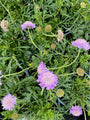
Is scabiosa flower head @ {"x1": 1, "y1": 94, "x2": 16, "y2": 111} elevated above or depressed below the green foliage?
below

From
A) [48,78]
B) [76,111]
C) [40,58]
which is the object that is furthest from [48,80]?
[76,111]

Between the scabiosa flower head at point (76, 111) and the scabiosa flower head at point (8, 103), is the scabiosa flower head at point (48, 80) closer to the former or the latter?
the scabiosa flower head at point (8, 103)

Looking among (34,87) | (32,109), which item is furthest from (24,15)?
(32,109)

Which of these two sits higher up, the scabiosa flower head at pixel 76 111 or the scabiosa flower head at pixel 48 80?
the scabiosa flower head at pixel 48 80

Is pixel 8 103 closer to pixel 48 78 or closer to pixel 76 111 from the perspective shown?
pixel 48 78

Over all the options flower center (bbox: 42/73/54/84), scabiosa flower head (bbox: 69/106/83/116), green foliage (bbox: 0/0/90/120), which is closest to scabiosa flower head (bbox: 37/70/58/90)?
flower center (bbox: 42/73/54/84)

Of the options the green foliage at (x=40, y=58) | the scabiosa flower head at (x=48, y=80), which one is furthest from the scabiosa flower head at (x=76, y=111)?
the scabiosa flower head at (x=48, y=80)

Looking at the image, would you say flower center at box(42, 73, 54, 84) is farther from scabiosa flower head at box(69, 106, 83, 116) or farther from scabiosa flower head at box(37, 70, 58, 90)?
scabiosa flower head at box(69, 106, 83, 116)

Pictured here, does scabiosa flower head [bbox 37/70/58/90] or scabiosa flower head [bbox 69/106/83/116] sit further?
scabiosa flower head [bbox 69/106/83/116]

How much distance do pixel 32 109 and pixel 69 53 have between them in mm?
445

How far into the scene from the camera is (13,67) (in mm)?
937

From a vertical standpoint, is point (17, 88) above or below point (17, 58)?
below

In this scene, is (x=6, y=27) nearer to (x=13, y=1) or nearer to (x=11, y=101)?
(x=13, y=1)

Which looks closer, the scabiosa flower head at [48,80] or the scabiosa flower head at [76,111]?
the scabiosa flower head at [48,80]
